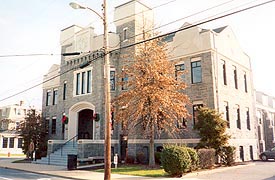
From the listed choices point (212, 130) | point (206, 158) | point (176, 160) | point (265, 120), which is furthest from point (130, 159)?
point (265, 120)

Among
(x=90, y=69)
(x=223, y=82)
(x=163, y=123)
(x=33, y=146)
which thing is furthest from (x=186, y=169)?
(x=33, y=146)

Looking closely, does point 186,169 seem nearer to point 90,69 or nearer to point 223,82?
point 223,82

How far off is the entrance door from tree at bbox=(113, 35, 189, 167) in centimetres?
1118

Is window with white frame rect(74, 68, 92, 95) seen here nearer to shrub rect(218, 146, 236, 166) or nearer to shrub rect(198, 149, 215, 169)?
shrub rect(198, 149, 215, 169)

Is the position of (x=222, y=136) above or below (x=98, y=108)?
below

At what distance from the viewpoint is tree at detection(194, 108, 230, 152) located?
64.3 feet

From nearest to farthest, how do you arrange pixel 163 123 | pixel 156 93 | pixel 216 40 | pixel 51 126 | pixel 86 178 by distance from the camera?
pixel 86 178
pixel 156 93
pixel 163 123
pixel 216 40
pixel 51 126

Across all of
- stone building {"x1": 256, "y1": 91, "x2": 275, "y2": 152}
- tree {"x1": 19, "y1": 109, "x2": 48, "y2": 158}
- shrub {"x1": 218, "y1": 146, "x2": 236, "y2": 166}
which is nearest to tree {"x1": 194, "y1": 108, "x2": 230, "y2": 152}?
shrub {"x1": 218, "y1": 146, "x2": 236, "y2": 166}

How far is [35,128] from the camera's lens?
103ft

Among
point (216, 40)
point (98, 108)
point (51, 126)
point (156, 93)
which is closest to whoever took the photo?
point (156, 93)

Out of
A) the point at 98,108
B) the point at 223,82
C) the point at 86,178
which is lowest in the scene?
the point at 86,178

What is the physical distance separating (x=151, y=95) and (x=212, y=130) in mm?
5042

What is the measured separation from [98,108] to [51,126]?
34.1 ft

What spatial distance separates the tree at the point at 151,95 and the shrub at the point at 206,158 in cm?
275
